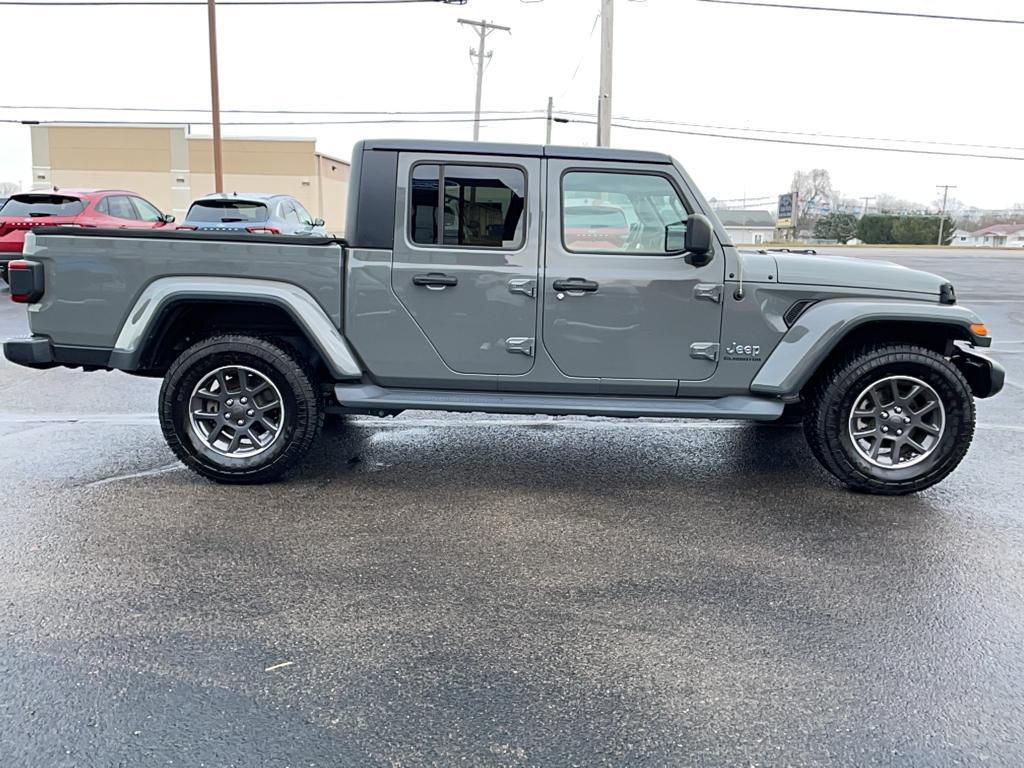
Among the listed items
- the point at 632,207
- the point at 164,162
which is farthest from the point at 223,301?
the point at 164,162

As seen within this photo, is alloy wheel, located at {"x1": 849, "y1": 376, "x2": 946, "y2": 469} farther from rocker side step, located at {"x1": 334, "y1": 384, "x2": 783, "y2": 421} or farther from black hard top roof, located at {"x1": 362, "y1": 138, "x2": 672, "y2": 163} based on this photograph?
black hard top roof, located at {"x1": 362, "y1": 138, "x2": 672, "y2": 163}

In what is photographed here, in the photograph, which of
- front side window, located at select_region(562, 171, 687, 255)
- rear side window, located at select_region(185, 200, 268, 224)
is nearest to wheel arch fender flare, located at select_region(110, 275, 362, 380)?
front side window, located at select_region(562, 171, 687, 255)

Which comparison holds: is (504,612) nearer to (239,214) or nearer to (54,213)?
(239,214)

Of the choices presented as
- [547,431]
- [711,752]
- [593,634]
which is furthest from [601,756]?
[547,431]

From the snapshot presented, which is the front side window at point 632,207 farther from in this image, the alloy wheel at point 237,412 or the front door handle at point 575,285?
the alloy wheel at point 237,412

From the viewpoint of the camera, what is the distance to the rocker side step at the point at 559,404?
4.66m

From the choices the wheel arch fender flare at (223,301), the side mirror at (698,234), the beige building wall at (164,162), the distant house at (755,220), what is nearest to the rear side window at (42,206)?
the wheel arch fender flare at (223,301)

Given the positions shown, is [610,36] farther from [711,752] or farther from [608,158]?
[711,752]

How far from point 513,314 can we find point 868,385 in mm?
2159

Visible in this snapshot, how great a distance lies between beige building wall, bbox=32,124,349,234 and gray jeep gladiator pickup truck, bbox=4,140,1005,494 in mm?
41584

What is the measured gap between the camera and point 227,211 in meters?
12.8

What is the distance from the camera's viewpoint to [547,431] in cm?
610

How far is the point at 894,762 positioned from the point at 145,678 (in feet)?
8.07

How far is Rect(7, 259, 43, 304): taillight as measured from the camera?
14.9ft
